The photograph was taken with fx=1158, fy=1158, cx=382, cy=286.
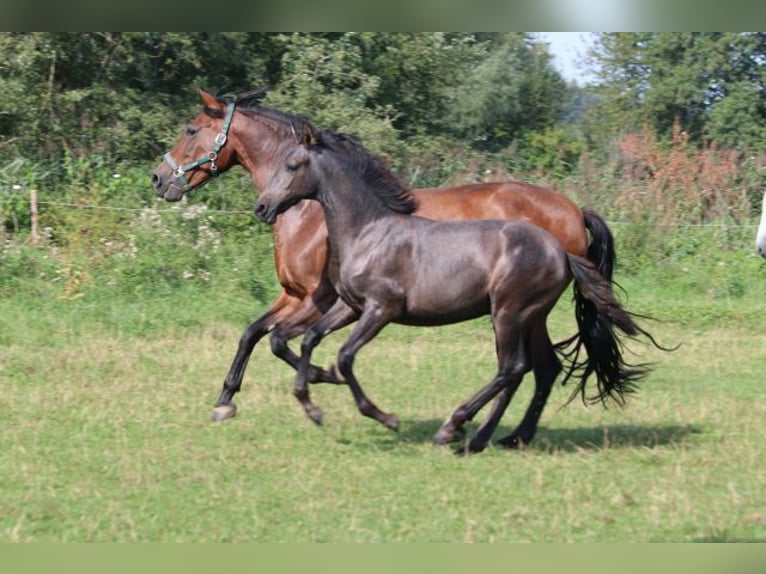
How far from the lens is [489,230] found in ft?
22.7

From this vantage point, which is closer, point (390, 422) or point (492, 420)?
point (492, 420)

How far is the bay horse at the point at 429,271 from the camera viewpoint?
22.4ft

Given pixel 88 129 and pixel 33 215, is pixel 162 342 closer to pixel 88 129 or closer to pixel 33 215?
pixel 33 215

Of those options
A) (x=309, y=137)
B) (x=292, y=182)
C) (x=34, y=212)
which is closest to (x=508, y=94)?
(x=34, y=212)

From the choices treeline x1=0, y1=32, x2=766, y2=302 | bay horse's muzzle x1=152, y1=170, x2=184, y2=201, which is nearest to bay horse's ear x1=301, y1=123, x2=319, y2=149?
bay horse's muzzle x1=152, y1=170, x2=184, y2=201

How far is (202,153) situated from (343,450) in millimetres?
Answer: 2549

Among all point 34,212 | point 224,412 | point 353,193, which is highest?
point 353,193

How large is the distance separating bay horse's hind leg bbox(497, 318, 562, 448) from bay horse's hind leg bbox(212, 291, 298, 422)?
182 centimetres

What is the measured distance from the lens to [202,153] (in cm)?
824

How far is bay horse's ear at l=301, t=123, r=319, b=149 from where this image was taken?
7.10m

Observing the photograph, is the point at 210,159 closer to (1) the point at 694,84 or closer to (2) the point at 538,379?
(2) the point at 538,379

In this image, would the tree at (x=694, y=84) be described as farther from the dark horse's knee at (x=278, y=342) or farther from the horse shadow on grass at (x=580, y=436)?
the dark horse's knee at (x=278, y=342)

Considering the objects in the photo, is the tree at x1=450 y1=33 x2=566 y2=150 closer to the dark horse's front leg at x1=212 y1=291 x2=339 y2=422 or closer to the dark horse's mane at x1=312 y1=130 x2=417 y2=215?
the dark horse's front leg at x1=212 y1=291 x2=339 y2=422

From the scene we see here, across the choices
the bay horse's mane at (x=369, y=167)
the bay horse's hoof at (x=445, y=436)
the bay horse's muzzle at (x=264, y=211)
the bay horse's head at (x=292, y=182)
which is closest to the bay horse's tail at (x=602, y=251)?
the bay horse's mane at (x=369, y=167)
